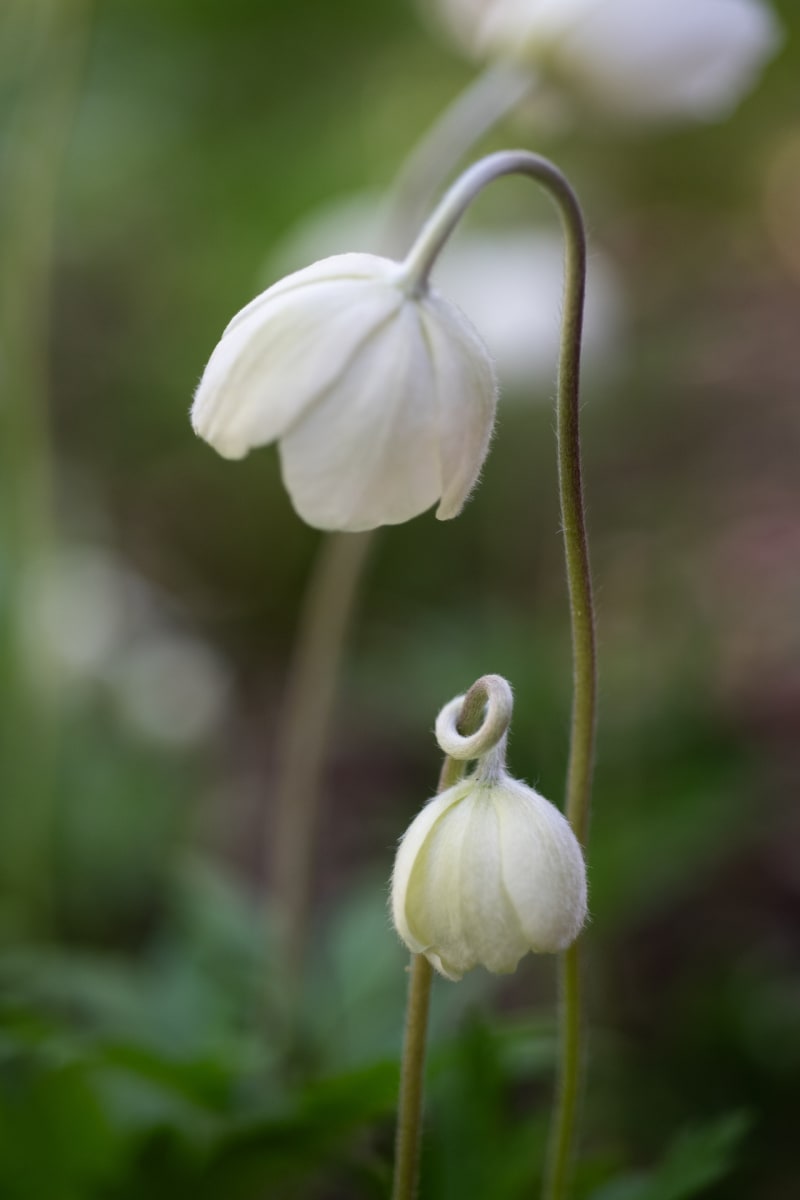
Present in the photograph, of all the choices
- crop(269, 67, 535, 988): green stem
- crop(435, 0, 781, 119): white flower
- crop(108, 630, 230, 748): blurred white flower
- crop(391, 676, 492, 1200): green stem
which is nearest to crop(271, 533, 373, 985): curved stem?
crop(269, 67, 535, 988): green stem

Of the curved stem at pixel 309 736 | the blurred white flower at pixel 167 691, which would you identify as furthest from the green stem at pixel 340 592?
the blurred white flower at pixel 167 691

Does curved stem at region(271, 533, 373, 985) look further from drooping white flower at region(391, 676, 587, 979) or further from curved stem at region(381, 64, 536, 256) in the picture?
drooping white flower at region(391, 676, 587, 979)

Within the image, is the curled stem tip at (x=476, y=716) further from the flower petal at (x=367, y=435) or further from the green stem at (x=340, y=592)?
the green stem at (x=340, y=592)

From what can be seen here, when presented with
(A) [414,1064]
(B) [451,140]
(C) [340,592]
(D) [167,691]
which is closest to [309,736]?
(C) [340,592]

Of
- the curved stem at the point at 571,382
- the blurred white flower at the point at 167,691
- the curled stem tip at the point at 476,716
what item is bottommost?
the curled stem tip at the point at 476,716

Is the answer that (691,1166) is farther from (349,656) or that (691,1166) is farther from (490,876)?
(349,656)

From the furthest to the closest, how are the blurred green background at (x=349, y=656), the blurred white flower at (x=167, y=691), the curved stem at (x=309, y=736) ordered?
the blurred white flower at (x=167, y=691) → the curved stem at (x=309, y=736) → the blurred green background at (x=349, y=656)

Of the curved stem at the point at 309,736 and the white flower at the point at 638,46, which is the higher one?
the white flower at the point at 638,46

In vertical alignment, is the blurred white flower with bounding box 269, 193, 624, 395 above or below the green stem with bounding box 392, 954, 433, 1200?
above

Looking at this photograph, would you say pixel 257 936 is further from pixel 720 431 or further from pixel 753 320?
pixel 753 320
